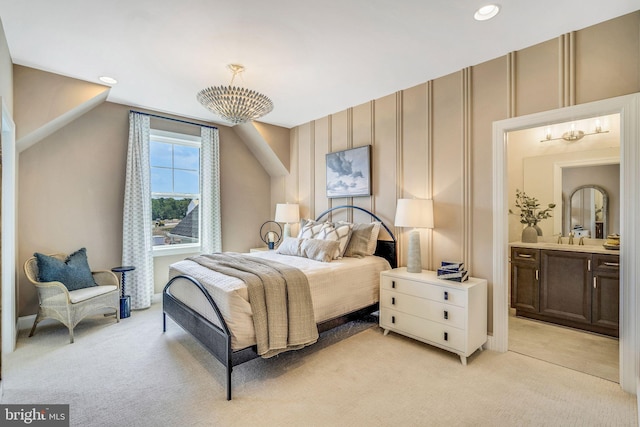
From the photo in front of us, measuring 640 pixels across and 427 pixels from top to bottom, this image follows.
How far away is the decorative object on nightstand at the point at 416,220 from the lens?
126 inches

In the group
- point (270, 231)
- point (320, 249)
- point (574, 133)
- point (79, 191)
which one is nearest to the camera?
point (320, 249)

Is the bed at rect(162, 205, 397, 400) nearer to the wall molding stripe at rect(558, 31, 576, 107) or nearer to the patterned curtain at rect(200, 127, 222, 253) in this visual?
the patterned curtain at rect(200, 127, 222, 253)

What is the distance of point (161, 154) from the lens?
4570 millimetres

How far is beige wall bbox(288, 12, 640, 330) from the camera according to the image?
238 centimetres

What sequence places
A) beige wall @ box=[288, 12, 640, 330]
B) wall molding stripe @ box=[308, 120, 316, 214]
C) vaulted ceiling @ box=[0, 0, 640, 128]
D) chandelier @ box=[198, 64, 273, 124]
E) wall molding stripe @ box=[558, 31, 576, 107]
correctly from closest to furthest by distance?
vaulted ceiling @ box=[0, 0, 640, 128] < beige wall @ box=[288, 12, 640, 330] < wall molding stripe @ box=[558, 31, 576, 107] < chandelier @ box=[198, 64, 273, 124] < wall molding stripe @ box=[308, 120, 316, 214]

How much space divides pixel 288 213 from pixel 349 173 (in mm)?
1295

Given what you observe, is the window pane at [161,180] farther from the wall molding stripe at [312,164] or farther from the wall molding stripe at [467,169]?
the wall molding stripe at [467,169]

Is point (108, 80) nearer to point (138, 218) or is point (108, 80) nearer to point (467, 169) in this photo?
point (138, 218)

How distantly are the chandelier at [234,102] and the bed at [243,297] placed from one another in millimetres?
1470

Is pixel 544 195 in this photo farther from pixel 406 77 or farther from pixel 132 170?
pixel 132 170

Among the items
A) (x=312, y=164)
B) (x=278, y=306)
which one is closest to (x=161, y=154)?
(x=312, y=164)

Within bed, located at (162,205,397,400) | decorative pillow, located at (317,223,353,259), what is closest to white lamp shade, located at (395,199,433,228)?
bed, located at (162,205,397,400)

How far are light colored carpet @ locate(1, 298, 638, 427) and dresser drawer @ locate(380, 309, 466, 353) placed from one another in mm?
129

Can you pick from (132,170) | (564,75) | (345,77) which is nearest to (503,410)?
(564,75)
